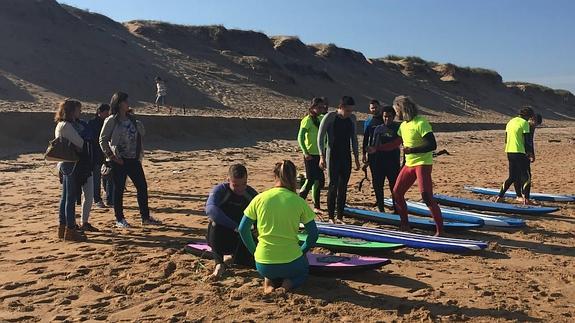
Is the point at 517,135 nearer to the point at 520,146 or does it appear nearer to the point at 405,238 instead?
the point at 520,146

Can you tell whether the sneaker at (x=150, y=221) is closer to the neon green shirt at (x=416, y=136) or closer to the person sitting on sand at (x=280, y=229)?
the person sitting on sand at (x=280, y=229)

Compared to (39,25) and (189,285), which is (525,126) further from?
(39,25)

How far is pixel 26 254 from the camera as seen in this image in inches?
219

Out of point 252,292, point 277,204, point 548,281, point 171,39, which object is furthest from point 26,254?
point 171,39

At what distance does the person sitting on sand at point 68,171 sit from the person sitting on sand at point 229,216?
192 cm

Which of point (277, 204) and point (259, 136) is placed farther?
point (259, 136)

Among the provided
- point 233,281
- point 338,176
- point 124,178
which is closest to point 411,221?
point 338,176

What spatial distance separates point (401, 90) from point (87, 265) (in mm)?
44221

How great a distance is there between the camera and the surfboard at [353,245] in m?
5.46

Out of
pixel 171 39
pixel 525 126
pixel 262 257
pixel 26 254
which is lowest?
pixel 26 254

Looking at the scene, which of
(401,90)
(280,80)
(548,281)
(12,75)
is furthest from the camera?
(401,90)

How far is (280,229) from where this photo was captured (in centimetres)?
416

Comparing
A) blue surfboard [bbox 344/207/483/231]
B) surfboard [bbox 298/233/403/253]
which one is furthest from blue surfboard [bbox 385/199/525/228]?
surfboard [bbox 298/233/403/253]

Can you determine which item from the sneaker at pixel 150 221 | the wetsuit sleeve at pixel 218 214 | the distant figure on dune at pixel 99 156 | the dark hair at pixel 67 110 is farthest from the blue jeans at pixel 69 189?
the wetsuit sleeve at pixel 218 214
